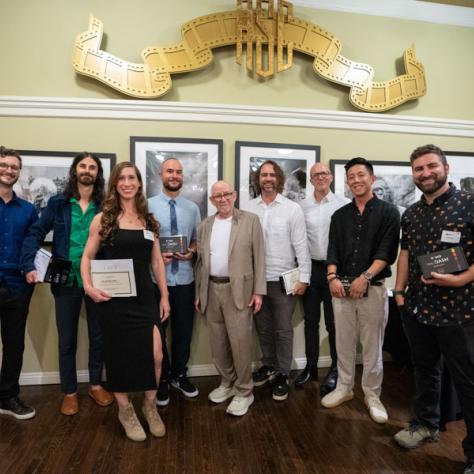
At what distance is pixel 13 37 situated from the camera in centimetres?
272

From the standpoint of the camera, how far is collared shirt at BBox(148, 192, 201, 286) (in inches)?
97.1

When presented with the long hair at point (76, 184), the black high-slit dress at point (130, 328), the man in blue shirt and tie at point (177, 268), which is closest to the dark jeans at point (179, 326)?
the man in blue shirt and tie at point (177, 268)

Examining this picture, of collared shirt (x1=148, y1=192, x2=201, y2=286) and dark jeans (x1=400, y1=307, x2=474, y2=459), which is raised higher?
collared shirt (x1=148, y1=192, x2=201, y2=286)

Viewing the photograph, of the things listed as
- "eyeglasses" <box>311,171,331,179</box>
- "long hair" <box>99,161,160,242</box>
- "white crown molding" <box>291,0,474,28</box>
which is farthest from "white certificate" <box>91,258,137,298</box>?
"white crown molding" <box>291,0,474,28</box>

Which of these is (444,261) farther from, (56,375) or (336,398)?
(56,375)

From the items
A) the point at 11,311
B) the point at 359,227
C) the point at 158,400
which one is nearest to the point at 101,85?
the point at 11,311

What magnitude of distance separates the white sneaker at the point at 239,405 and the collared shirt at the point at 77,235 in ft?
4.49

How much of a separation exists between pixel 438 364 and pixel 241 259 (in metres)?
1.34

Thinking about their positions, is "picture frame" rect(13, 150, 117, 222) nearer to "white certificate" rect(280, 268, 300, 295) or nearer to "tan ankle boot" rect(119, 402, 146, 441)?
"tan ankle boot" rect(119, 402, 146, 441)

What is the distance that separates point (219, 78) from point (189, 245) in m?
1.53

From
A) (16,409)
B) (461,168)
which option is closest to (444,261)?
(461,168)

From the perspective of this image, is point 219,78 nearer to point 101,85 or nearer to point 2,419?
point 101,85

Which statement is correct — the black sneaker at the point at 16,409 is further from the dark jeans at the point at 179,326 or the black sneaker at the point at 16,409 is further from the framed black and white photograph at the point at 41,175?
the framed black and white photograph at the point at 41,175

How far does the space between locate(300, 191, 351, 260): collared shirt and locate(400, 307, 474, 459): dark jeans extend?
2.68 feet
